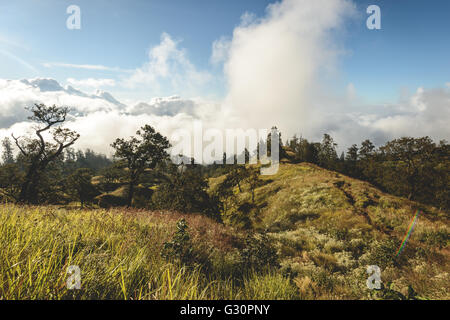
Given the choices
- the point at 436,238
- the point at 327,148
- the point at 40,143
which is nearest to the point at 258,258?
the point at 436,238

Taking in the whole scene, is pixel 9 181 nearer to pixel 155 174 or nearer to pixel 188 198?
pixel 155 174

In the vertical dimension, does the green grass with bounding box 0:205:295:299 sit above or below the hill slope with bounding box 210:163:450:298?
above

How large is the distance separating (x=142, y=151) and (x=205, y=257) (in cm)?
2844

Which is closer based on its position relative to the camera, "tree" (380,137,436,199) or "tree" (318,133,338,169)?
"tree" (380,137,436,199)

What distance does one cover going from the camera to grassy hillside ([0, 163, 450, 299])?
266 cm

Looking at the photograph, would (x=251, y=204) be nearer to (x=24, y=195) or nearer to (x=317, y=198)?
(x=317, y=198)

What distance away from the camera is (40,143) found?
964 inches

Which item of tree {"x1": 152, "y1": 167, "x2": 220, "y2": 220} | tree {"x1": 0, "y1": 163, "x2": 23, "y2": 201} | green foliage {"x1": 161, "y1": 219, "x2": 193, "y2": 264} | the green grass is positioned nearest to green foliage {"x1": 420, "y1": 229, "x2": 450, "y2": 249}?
the green grass

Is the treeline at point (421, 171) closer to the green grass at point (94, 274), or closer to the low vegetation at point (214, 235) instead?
the low vegetation at point (214, 235)

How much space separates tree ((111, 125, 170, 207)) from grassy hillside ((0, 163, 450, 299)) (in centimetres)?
2168

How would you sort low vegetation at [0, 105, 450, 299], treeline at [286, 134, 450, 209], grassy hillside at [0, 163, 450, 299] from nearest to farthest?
grassy hillside at [0, 163, 450, 299] → low vegetation at [0, 105, 450, 299] → treeline at [286, 134, 450, 209]

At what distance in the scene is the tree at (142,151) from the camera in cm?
2964

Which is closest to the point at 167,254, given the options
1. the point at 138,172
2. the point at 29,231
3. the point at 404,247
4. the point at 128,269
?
the point at 128,269

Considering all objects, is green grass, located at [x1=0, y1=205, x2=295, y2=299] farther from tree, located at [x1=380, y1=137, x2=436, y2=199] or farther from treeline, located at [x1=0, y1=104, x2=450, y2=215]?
tree, located at [x1=380, y1=137, x2=436, y2=199]
